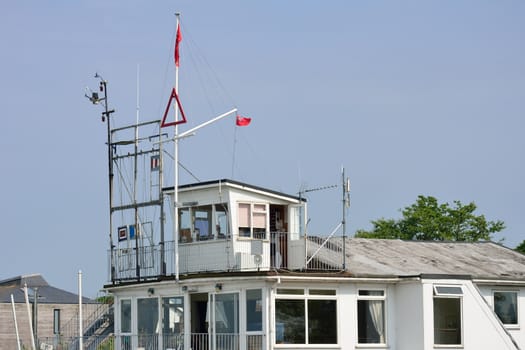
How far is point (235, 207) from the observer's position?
36.5m

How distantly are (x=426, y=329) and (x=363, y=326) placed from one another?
1.98m

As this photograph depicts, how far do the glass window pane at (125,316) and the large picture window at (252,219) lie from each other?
17.6 ft

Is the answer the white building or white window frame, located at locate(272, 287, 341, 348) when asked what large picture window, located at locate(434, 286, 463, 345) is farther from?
white window frame, located at locate(272, 287, 341, 348)

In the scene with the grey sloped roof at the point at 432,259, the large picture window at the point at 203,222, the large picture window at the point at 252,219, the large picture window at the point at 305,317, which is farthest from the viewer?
the grey sloped roof at the point at 432,259

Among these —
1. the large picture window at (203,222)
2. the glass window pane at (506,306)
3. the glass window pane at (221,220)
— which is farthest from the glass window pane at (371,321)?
the large picture window at (203,222)

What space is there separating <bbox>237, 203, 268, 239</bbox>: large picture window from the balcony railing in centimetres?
37

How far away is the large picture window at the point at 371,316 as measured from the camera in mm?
35719

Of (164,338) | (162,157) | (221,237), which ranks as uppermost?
(162,157)

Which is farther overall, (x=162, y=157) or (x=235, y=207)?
(x=162, y=157)

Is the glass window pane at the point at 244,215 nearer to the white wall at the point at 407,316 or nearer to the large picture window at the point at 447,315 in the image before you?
the white wall at the point at 407,316

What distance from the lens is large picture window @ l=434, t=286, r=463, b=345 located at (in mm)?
35844

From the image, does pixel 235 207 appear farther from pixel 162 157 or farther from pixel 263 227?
pixel 162 157

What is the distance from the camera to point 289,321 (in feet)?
113

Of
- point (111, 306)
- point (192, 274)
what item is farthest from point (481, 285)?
point (111, 306)
